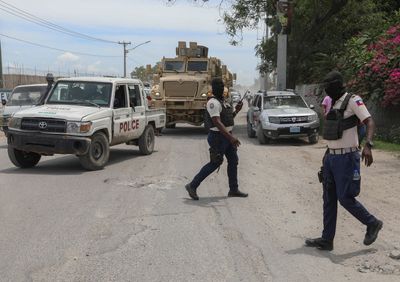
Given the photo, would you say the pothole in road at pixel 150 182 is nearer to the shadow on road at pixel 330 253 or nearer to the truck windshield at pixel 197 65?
the shadow on road at pixel 330 253

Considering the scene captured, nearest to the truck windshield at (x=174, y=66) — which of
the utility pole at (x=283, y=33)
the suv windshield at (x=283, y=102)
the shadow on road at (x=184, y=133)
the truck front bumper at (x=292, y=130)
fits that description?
the shadow on road at (x=184, y=133)

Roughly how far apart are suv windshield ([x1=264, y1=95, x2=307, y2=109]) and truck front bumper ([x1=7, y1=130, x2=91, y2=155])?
8.42m

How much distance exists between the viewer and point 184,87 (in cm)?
2014

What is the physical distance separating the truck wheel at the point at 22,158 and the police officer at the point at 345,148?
24.2 ft

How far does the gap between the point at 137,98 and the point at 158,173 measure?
120 inches

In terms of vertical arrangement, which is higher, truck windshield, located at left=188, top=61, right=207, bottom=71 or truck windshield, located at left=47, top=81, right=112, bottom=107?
truck windshield, located at left=188, top=61, right=207, bottom=71

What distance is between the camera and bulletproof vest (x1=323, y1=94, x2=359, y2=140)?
5.55m

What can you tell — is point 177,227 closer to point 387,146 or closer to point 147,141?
point 147,141

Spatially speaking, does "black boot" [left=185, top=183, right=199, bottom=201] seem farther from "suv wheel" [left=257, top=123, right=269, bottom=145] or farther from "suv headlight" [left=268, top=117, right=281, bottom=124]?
"suv wheel" [left=257, top=123, right=269, bottom=145]

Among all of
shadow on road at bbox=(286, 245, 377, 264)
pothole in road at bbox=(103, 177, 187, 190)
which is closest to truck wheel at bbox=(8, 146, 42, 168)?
pothole in road at bbox=(103, 177, 187, 190)

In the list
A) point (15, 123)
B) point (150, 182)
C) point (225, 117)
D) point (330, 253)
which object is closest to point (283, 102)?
point (150, 182)

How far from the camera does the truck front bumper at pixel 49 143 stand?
34.2ft

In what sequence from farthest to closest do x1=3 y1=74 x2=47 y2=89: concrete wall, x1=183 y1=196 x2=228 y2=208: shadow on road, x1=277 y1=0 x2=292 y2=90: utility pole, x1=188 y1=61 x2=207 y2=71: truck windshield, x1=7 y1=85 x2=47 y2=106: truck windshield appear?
x1=3 y1=74 x2=47 y2=89: concrete wall, x1=277 y1=0 x2=292 y2=90: utility pole, x1=188 y1=61 x2=207 y2=71: truck windshield, x1=7 y1=85 x2=47 y2=106: truck windshield, x1=183 y1=196 x2=228 y2=208: shadow on road

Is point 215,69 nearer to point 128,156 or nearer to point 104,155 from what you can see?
point 128,156
